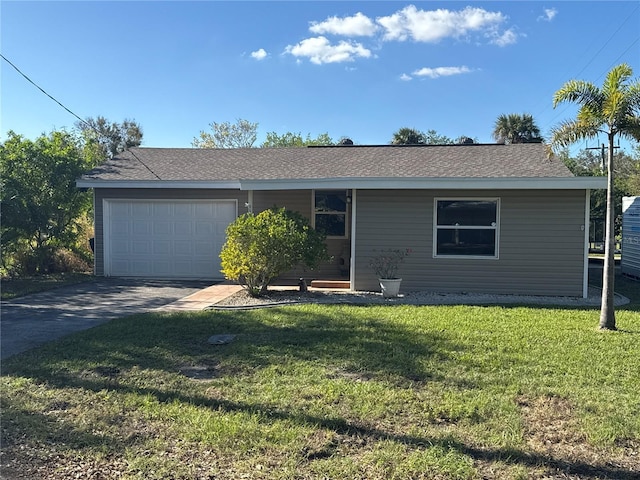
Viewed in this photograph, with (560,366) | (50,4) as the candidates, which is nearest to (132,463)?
(560,366)

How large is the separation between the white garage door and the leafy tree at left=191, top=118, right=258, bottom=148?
31.3 meters

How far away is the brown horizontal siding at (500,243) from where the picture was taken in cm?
1019

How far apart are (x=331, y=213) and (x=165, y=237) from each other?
4508mm

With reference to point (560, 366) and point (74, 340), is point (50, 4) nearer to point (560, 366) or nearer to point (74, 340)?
point (74, 340)

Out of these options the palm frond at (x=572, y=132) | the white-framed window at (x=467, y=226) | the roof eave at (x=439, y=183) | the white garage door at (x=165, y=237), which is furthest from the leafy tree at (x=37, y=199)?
the palm frond at (x=572, y=132)

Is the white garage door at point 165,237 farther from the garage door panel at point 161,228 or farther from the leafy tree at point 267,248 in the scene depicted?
the leafy tree at point 267,248

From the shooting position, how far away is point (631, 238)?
15266mm

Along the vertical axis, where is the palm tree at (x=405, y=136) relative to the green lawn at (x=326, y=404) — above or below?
above

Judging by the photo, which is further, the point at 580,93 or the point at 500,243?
the point at 500,243

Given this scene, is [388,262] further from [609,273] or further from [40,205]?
[40,205]

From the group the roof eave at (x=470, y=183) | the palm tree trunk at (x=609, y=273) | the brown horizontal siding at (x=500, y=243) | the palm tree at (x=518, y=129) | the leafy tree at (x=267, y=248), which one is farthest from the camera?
the palm tree at (x=518, y=129)

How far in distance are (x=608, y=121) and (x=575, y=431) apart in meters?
5.10

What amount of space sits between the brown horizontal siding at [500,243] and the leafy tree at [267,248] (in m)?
1.54

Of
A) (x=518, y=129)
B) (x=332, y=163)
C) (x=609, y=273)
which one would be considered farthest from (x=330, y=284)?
(x=518, y=129)
